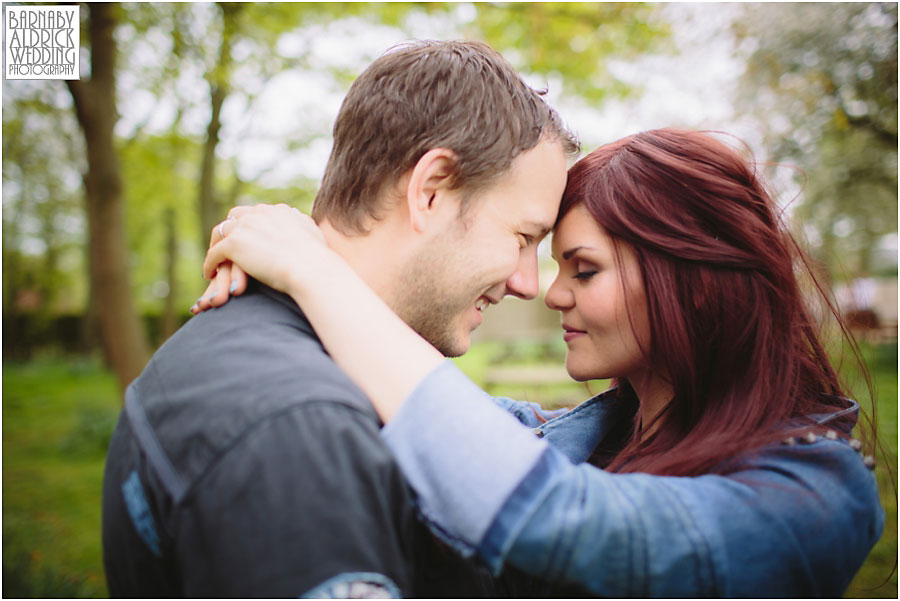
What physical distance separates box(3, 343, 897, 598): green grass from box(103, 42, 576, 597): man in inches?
71.2

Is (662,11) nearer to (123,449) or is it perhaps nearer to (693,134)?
(693,134)

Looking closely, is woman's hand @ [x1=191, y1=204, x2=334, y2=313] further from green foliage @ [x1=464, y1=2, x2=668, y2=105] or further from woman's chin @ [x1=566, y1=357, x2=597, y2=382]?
green foliage @ [x1=464, y1=2, x2=668, y2=105]

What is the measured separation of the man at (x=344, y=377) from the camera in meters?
1.13

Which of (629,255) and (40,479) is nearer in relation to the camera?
(629,255)

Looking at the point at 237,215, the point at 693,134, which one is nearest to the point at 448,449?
the point at 237,215

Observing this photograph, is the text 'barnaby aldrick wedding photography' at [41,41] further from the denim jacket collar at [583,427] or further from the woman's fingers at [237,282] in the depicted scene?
the denim jacket collar at [583,427]

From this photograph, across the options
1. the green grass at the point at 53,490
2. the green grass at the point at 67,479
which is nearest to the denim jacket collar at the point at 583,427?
the green grass at the point at 67,479

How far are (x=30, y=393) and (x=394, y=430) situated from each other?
55.7ft

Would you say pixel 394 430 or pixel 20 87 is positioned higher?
pixel 20 87

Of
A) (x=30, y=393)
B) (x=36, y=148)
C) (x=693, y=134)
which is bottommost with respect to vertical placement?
(x=30, y=393)

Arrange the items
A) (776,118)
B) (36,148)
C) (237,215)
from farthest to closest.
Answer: (36,148), (776,118), (237,215)

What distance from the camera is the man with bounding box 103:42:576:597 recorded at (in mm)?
1129

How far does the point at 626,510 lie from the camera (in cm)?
136

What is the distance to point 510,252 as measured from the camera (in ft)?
6.66
